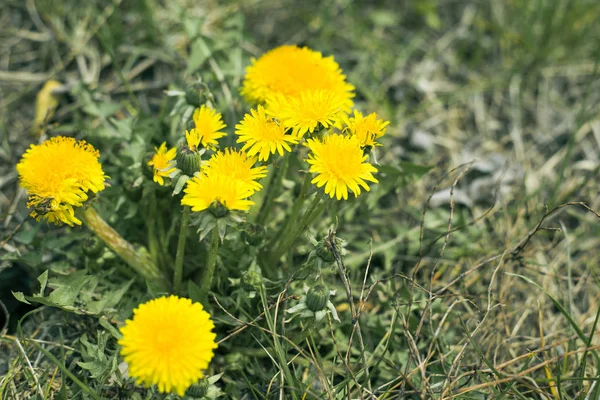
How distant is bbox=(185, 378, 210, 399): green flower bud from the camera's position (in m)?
1.74

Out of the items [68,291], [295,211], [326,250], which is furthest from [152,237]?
[326,250]

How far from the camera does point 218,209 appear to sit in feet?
5.51

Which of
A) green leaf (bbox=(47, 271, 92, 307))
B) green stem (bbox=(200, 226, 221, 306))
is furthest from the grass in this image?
green stem (bbox=(200, 226, 221, 306))

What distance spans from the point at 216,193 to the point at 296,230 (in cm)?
51

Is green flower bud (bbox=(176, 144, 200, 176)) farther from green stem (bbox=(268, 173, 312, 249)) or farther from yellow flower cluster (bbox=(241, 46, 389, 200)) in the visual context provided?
→ green stem (bbox=(268, 173, 312, 249))

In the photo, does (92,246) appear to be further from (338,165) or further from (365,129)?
(365,129)

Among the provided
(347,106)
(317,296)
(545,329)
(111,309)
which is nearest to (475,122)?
(545,329)

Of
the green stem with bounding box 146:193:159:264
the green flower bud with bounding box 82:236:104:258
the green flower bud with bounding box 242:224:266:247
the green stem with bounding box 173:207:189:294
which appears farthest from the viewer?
the green stem with bounding box 146:193:159:264

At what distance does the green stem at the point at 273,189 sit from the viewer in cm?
223

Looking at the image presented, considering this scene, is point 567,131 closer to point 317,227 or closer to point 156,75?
point 317,227

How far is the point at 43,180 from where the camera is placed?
1.79 metres

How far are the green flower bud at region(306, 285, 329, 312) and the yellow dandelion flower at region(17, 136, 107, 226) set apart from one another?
2.63 ft

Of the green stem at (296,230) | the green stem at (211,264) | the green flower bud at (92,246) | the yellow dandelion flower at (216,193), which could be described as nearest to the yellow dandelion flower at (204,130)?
the yellow dandelion flower at (216,193)

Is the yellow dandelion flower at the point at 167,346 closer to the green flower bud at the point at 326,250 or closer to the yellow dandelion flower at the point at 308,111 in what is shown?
the green flower bud at the point at 326,250
